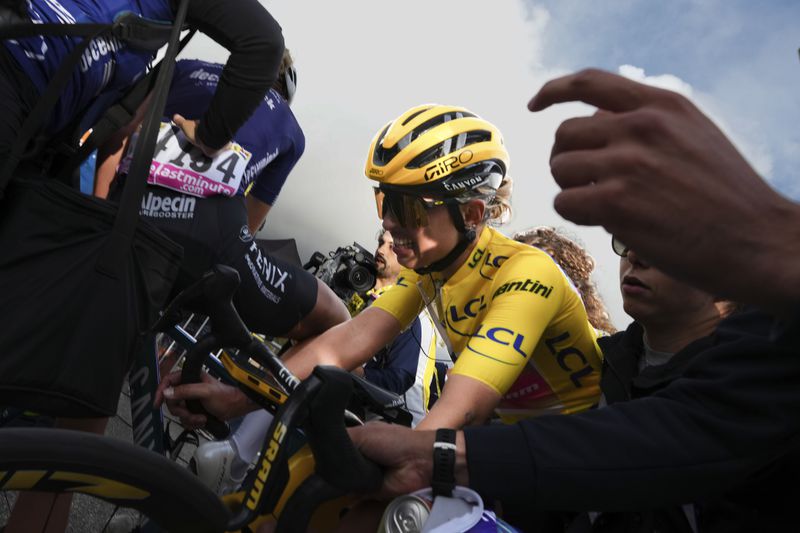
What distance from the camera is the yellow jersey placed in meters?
2.00

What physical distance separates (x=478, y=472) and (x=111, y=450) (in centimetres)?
74

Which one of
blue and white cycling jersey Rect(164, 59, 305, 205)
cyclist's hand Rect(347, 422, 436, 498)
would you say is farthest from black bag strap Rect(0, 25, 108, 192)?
cyclist's hand Rect(347, 422, 436, 498)

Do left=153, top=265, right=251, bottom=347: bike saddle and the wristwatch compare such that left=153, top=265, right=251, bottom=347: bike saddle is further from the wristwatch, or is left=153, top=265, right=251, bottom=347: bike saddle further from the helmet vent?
the helmet vent

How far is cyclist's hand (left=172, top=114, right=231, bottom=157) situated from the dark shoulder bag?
66 cm

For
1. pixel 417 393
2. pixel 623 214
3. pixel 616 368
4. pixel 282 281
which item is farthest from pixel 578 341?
pixel 417 393

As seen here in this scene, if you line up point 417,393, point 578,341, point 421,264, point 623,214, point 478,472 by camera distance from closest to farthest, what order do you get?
point 623,214, point 478,472, point 578,341, point 421,264, point 417,393

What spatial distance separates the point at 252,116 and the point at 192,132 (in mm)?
308

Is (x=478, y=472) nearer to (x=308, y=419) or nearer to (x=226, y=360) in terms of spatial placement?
(x=308, y=419)

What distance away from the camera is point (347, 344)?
2617mm

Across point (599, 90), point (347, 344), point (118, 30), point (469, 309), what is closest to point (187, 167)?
point (118, 30)

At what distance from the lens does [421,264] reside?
261 centimetres

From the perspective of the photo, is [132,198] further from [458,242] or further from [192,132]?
[458,242]

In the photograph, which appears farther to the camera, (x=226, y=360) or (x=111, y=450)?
(x=226, y=360)

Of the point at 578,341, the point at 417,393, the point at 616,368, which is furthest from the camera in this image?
the point at 417,393
